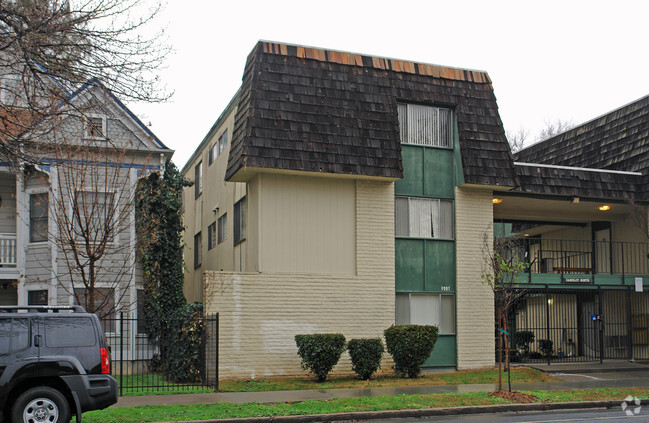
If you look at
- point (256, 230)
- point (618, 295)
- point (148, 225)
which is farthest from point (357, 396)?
point (618, 295)

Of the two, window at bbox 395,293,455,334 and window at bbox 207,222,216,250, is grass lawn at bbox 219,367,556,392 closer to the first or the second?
window at bbox 395,293,455,334

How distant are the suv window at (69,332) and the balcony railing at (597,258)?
1479 cm

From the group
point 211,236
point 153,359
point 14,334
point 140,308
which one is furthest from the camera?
point 211,236

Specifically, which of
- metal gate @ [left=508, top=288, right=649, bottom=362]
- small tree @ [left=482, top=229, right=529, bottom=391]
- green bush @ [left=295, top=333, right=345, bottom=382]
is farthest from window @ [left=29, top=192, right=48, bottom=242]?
metal gate @ [left=508, top=288, right=649, bottom=362]

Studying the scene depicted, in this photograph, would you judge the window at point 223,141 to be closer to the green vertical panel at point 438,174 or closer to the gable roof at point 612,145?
the green vertical panel at point 438,174

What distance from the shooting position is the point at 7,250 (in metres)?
21.7

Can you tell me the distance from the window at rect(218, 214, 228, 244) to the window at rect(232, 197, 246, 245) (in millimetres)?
1880

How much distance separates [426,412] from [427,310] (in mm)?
7712

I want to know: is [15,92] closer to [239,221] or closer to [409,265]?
[239,221]

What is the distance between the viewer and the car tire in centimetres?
1075

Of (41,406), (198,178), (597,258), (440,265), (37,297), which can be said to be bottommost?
(41,406)

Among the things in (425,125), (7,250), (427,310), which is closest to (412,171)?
(425,125)

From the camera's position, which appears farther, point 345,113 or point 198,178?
point 198,178

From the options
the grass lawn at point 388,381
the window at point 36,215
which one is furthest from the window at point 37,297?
the grass lawn at point 388,381
